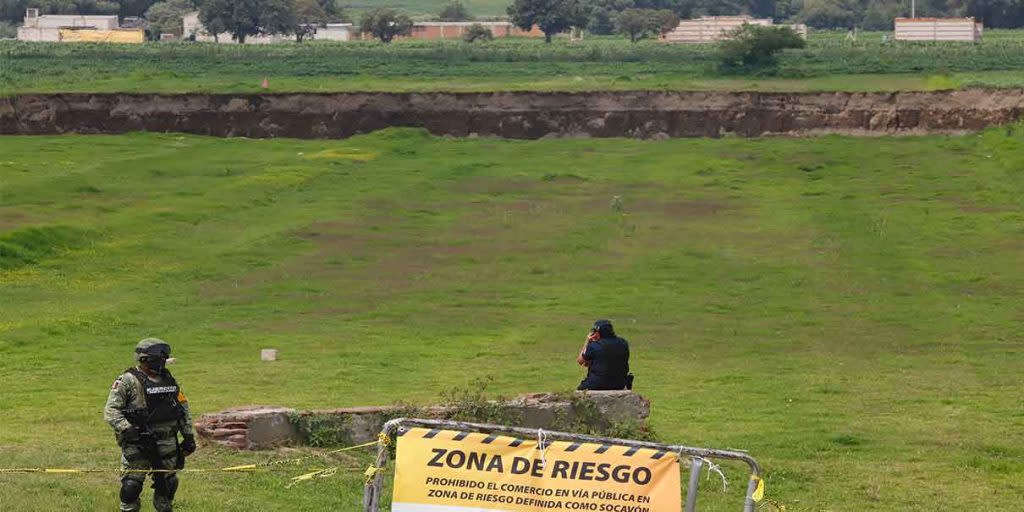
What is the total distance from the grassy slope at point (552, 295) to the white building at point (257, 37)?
215 ft

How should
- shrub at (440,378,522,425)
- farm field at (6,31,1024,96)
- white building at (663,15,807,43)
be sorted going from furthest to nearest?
white building at (663,15,807,43)
farm field at (6,31,1024,96)
shrub at (440,378,522,425)

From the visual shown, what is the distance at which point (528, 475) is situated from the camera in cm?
1060

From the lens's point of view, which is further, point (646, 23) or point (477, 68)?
point (646, 23)

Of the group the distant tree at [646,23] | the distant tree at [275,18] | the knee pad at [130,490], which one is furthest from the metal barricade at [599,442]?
the distant tree at [646,23]

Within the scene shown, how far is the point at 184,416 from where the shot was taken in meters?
14.0

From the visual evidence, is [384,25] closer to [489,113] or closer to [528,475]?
[489,113]

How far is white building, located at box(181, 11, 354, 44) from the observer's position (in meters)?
120

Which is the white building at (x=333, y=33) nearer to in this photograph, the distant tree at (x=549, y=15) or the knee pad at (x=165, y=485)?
the distant tree at (x=549, y=15)

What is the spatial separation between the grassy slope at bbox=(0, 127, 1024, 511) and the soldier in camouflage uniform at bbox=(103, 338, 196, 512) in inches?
40.0

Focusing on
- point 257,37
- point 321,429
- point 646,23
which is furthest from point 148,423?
point 646,23

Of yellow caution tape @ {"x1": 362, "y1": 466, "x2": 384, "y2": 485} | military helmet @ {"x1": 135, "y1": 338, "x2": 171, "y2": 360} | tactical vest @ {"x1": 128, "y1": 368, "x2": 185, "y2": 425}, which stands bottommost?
tactical vest @ {"x1": 128, "y1": 368, "x2": 185, "y2": 425}

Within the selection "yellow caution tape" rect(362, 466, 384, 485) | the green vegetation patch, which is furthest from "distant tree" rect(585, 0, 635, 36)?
"yellow caution tape" rect(362, 466, 384, 485)

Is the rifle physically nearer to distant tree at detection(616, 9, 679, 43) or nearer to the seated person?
the seated person

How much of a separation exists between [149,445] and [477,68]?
70.3 m
